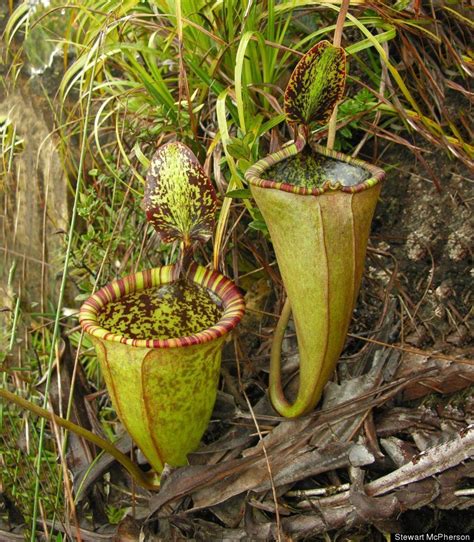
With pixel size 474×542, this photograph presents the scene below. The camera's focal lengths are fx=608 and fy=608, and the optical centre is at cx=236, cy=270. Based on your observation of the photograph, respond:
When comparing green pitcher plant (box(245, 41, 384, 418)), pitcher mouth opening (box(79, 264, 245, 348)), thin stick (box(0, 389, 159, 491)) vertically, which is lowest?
thin stick (box(0, 389, 159, 491))

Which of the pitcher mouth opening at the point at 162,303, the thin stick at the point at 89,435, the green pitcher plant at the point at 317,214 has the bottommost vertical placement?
the thin stick at the point at 89,435

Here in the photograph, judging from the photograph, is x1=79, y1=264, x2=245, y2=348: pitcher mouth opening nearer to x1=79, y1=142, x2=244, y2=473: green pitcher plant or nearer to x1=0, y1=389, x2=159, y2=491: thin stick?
x1=79, y1=142, x2=244, y2=473: green pitcher plant

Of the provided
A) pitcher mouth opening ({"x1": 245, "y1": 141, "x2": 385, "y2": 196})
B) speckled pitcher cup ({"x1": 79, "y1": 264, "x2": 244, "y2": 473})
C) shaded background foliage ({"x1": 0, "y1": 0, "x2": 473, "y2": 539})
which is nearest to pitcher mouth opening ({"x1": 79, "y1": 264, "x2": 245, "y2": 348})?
speckled pitcher cup ({"x1": 79, "y1": 264, "x2": 244, "y2": 473})

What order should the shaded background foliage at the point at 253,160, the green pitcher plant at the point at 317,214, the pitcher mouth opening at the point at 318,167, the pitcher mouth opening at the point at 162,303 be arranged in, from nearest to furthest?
the green pitcher plant at the point at 317,214
the pitcher mouth opening at the point at 318,167
the pitcher mouth opening at the point at 162,303
the shaded background foliage at the point at 253,160

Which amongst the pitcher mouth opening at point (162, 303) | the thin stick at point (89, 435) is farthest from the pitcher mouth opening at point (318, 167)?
the thin stick at point (89, 435)

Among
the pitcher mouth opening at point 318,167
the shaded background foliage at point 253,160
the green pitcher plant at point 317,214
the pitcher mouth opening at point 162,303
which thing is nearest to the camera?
the green pitcher plant at point 317,214

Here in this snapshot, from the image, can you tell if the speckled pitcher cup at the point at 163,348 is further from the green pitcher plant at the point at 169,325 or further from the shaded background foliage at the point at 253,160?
the shaded background foliage at the point at 253,160

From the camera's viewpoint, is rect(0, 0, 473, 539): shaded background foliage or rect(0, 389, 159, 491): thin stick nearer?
rect(0, 389, 159, 491): thin stick
